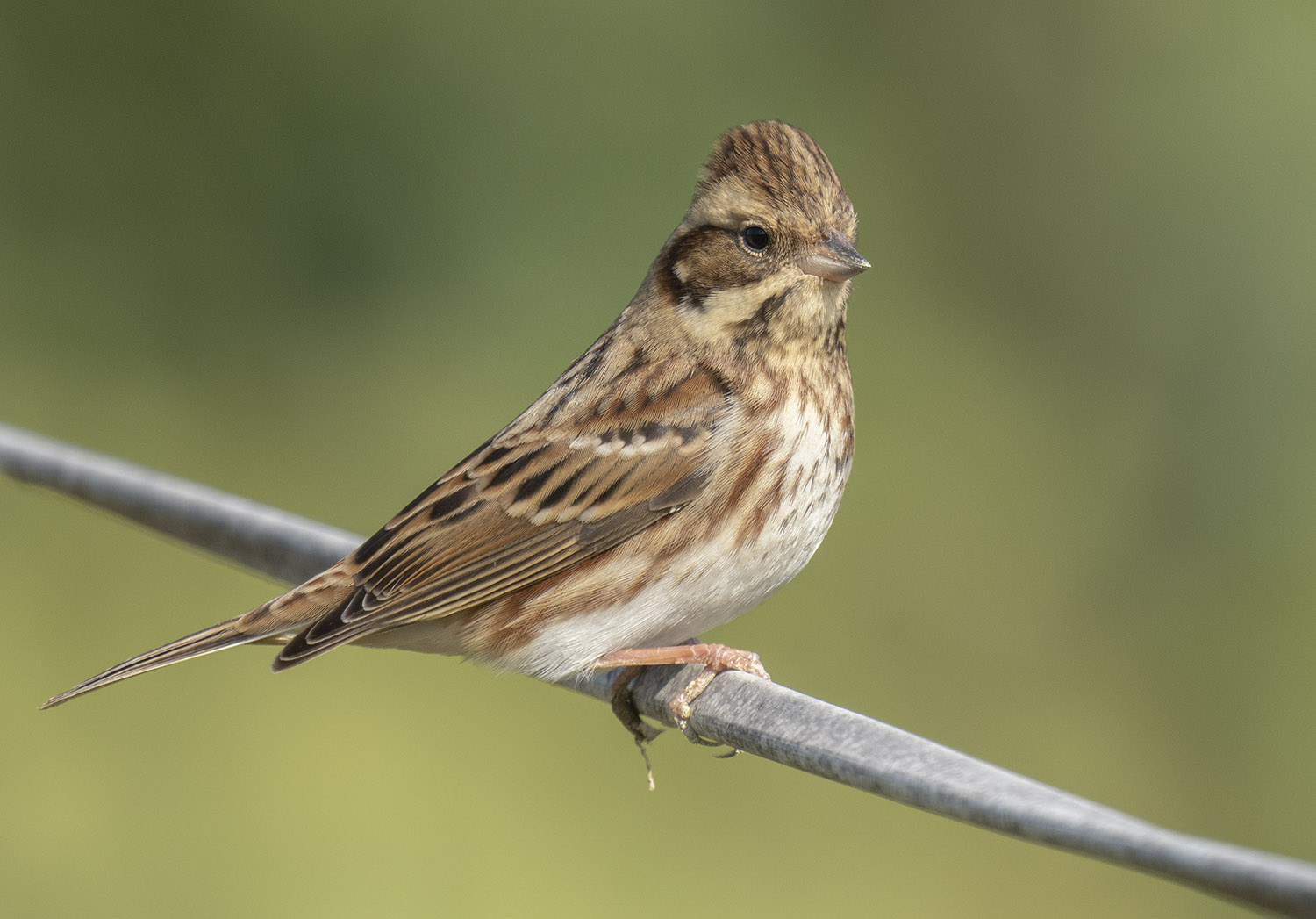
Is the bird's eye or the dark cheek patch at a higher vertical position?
the bird's eye

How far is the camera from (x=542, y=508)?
3049mm

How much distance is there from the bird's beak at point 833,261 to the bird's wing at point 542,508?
272 mm

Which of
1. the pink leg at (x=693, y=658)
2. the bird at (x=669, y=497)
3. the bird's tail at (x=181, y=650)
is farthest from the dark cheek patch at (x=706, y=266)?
the bird's tail at (x=181, y=650)

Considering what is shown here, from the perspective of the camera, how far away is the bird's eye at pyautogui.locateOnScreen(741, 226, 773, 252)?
3045mm

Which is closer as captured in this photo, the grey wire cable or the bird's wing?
the grey wire cable

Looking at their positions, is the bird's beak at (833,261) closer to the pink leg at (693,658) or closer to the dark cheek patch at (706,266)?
→ the dark cheek patch at (706,266)

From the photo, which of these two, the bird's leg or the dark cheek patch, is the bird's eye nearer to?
the dark cheek patch

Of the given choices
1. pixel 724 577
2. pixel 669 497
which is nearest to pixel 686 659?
pixel 724 577

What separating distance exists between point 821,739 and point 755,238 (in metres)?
1.54

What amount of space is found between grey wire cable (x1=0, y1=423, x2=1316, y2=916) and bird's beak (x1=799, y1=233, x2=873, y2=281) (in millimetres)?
750

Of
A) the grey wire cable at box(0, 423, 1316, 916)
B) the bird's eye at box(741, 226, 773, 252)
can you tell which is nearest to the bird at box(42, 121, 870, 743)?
the bird's eye at box(741, 226, 773, 252)

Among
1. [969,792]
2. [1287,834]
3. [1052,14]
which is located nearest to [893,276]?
[1052,14]

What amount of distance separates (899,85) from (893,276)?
966 millimetres

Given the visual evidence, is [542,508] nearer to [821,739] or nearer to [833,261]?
[833,261]
